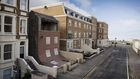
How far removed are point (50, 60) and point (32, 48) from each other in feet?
12.5

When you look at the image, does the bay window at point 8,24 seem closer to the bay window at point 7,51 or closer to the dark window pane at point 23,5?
the bay window at point 7,51

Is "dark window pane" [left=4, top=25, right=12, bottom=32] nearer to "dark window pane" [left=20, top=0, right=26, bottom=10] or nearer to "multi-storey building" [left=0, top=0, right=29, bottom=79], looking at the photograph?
"multi-storey building" [left=0, top=0, right=29, bottom=79]

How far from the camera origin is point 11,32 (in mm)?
12891

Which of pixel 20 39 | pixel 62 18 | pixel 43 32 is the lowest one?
pixel 20 39

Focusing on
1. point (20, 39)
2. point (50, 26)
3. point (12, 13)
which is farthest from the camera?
point (50, 26)

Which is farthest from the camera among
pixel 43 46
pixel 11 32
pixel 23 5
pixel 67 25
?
pixel 67 25

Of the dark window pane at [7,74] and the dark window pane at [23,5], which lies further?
the dark window pane at [23,5]

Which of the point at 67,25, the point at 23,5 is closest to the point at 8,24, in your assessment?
the point at 23,5

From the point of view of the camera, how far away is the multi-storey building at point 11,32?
11797mm

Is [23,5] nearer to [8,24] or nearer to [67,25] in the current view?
[8,24]

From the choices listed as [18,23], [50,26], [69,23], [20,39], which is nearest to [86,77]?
[20,39]

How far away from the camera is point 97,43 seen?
2036 inches

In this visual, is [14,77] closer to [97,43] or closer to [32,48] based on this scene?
[32,48]

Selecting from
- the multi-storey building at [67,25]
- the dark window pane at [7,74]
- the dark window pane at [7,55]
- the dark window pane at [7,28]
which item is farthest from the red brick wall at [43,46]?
the multi-storey building at [67,25]
